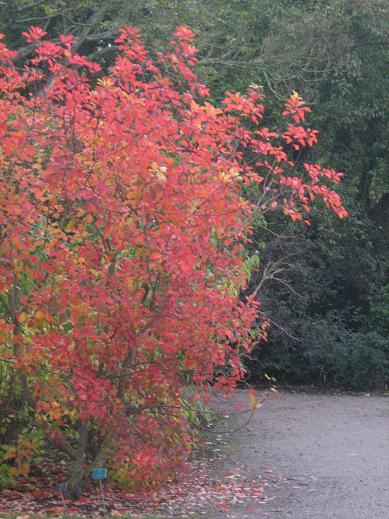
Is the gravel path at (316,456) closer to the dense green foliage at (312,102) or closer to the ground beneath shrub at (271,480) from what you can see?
the ground beneath shrub at (271,480)

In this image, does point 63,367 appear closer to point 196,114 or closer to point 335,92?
point 196,114

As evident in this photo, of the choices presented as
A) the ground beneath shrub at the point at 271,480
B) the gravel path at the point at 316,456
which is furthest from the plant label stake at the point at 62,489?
the gravel path at the point at 316,456

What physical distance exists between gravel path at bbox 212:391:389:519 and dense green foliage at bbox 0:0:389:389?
1.56m

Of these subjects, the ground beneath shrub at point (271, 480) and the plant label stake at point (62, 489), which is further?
the ground beneath shrub at point (271, 480)

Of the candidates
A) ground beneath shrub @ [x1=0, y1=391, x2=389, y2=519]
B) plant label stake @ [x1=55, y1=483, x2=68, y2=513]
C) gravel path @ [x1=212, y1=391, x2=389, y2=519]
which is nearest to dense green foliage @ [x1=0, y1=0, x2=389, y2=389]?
gravel path @ [x1=212, y1=391, x2=389, y2=519]

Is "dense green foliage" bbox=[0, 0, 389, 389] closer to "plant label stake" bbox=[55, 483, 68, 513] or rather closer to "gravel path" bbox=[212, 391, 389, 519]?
"gravel path" bbox=[212, 391, 389, 519]

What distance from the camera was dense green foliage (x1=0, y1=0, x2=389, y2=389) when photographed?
15.7 m

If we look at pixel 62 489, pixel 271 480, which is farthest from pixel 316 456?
pixel 62 489

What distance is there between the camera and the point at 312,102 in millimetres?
17266

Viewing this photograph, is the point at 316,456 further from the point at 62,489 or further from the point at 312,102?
the point at 312,102

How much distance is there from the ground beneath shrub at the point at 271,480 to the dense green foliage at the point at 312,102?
2.40 meters

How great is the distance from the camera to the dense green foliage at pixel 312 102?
51.5 feet

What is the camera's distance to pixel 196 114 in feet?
22.6

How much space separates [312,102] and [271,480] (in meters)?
9.86
